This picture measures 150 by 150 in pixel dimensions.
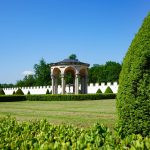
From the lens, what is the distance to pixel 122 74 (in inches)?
290

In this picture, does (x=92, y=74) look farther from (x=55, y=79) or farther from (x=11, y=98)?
(x=11, y=98)

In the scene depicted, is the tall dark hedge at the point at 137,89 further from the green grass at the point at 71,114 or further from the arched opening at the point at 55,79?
the arched opening at the point at 55,79

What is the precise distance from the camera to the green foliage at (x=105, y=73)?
103137mm

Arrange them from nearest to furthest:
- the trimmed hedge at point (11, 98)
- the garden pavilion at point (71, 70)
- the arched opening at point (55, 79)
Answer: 1. the trimmed hedge at point (11, 98)
2. the garden pavilion at point (71, 70)
3. the arched opening at point (55, 79)

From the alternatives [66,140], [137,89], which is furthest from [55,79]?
[66,140]

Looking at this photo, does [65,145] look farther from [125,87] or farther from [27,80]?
[27,80]

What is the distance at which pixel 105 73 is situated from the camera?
105812 millimetres

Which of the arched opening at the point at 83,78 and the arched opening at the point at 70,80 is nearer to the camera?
the arched opening at the point at 70,80

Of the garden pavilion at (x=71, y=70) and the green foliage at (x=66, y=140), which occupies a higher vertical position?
the garden pavilion at (x=71, y=70)

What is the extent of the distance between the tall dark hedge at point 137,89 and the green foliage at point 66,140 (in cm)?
101

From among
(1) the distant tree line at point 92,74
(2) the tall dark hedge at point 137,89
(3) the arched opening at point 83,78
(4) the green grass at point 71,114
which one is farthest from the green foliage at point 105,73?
(2) the tall dark hedge at point 137,89

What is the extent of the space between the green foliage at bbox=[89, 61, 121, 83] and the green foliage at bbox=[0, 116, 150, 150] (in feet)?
A: 311

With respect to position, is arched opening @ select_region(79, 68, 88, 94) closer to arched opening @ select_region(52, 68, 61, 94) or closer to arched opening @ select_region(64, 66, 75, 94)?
arched opening @ select_region(64, 66, 75, 94)

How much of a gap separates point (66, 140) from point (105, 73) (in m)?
100
